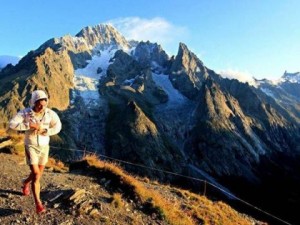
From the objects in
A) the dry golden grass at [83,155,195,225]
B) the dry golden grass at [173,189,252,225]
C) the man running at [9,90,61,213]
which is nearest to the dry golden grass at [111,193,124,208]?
the dry golden grass at [83,155,195,225]

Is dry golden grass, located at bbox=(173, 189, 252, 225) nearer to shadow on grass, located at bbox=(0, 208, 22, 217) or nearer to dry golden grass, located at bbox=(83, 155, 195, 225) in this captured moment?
dry golden grass, located at bbox=(83, 155, 195, 225)

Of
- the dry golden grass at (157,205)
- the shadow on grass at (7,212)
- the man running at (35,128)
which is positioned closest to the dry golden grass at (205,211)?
the dry golden grass at (157,205)

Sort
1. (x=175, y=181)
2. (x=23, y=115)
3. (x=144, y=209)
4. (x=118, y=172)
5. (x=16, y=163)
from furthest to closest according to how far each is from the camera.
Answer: (x=175, y=181) → (x=16, y=163) → (x=118, y=172) → (x=144, y=209) → (x=23, y=115)

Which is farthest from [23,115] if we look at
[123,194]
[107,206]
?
[123,194]

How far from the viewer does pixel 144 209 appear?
1772 cm

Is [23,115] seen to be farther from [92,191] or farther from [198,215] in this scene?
[198,215]

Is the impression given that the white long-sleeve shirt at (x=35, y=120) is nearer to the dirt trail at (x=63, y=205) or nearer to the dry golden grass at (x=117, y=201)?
the dirt trail at (x=63, y=205)

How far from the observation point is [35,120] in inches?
529

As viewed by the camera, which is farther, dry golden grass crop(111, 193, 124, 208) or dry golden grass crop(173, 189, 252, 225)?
dry golden grass crop(173, 189, 252, 225)

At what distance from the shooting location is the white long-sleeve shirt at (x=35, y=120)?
13.0 meters

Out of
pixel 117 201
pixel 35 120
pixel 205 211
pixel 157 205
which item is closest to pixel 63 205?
pixel 117 201

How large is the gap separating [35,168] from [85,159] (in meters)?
9.52

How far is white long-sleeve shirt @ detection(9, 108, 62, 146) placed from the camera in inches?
514

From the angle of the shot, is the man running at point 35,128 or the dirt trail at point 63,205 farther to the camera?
the dirt trail at point 63,205
